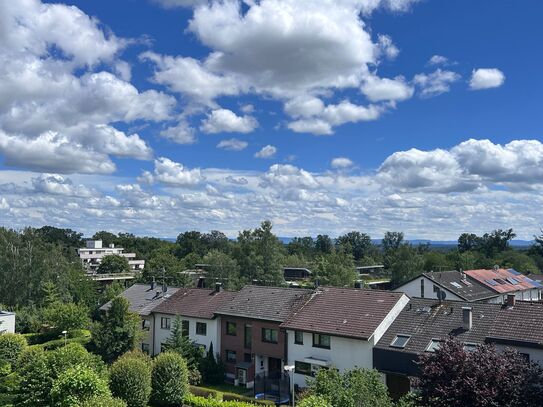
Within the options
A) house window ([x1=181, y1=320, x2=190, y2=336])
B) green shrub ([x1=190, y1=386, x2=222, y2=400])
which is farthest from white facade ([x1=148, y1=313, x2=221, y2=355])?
green shrub ([x1=190, y1=386, x2=222, y2=400])

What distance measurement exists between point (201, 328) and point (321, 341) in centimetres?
1160

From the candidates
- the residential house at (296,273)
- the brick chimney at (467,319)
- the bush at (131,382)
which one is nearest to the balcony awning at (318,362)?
the brick chimney at (467,319)

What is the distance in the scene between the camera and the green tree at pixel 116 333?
37.5m

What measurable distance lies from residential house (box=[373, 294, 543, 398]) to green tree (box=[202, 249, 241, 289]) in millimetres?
43414

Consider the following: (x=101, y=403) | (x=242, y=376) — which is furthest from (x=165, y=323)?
(x=101, y=403)

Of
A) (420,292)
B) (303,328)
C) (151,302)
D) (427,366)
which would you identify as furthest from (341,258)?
(427,366)

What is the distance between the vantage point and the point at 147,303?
45344 mm

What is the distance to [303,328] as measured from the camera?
32875mm

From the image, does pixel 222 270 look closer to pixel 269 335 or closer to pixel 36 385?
pixel 269 335

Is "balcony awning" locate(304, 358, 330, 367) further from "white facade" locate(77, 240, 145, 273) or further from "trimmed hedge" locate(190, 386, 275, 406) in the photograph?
"white facade" locate(77, 240, 145, 273)

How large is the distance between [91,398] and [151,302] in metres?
25.4

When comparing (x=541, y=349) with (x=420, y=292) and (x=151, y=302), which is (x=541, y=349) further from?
(x=151, y=302)

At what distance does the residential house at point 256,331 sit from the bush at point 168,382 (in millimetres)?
8253

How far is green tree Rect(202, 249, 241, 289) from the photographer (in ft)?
238
